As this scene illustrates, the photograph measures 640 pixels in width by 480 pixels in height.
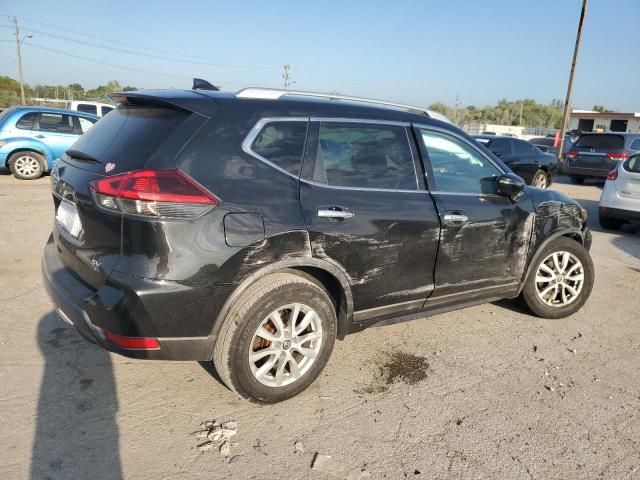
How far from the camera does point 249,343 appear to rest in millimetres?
2783

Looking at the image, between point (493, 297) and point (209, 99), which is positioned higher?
point (209, 99)

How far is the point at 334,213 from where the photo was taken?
2.96 meters

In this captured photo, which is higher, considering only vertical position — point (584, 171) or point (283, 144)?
point (283, 144)


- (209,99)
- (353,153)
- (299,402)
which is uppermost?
(209,99)

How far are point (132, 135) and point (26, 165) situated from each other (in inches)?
385

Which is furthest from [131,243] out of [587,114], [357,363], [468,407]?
[587,114]

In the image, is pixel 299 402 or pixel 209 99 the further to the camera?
pixel 299 402

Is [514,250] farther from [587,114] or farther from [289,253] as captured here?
[587,114]

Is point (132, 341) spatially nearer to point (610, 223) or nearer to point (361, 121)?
point (361, 121)

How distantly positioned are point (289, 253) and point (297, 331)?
490 mm

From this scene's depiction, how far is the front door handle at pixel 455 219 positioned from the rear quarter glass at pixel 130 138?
1852 mm

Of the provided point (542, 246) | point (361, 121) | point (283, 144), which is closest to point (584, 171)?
point (542, 246)

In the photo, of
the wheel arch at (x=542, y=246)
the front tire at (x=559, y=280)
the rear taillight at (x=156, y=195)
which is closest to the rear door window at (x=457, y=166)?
the wheel arch at (x=542, y=246)

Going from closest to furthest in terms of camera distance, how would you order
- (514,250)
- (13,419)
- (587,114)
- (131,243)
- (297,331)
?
(131,243)
(13,419)
(297,331)
(514,250)
(587,114)
